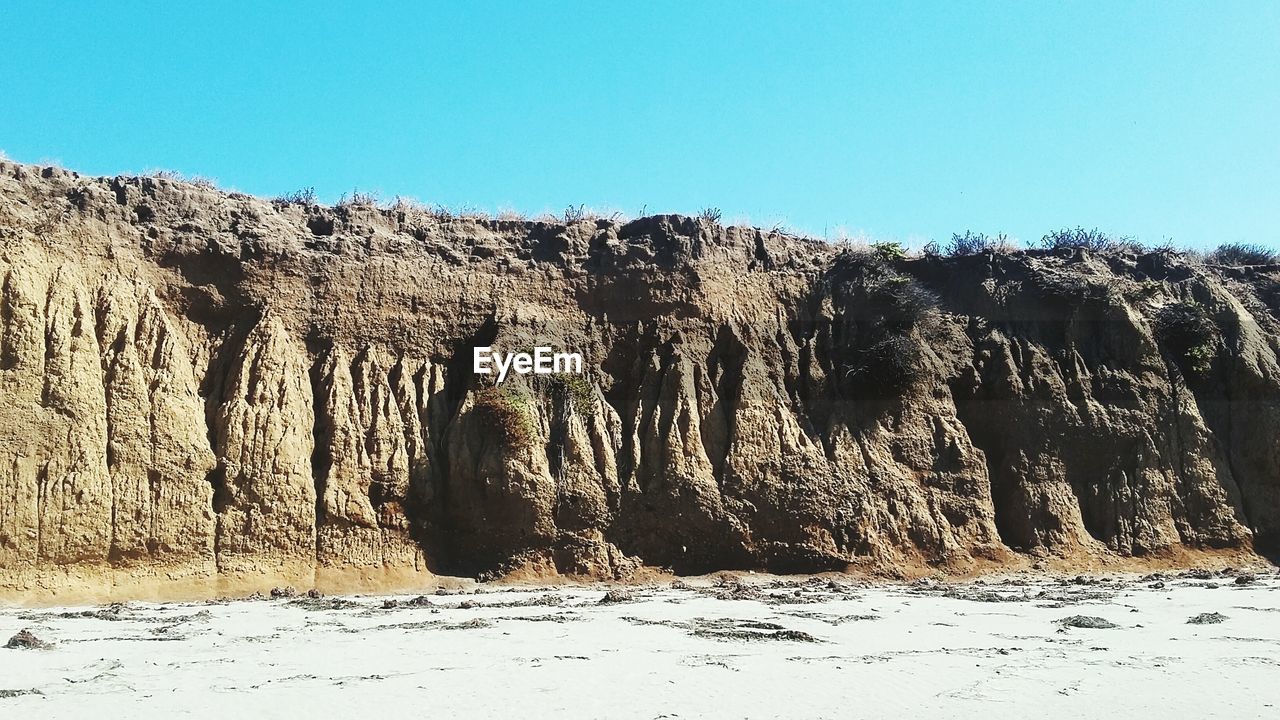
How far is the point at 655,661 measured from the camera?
31.8 feet

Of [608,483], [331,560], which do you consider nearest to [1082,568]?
[608,483]

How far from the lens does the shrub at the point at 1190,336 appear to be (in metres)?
25.2

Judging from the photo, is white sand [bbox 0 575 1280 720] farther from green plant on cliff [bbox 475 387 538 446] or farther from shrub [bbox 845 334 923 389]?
shrub [bbox 845 334 923 389]

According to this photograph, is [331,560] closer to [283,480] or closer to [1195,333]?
[283,480]

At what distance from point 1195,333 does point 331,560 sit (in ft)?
70.5

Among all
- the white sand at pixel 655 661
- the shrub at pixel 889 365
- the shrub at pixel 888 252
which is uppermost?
the shrub at pixel 888 252

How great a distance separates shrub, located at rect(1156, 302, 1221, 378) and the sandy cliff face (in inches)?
2.6

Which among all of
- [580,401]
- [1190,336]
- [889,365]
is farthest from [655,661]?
[1190,336]

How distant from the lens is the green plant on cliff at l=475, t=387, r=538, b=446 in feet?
66.8

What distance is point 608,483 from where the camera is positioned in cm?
2081

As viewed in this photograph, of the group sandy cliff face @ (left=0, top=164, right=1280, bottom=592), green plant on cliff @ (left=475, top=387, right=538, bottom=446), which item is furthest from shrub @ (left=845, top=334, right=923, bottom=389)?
green plant on cliff @ (left=475, top=387, right=538, bottom=446)

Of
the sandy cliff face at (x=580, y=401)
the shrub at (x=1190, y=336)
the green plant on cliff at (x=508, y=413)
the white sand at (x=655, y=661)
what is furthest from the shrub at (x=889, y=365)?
Result: the white sand at (x=655, y=661)

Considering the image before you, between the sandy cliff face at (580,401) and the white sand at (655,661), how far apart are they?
3.41 metres

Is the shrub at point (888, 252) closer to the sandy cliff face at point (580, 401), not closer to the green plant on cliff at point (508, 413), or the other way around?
the sandy cliff face at point (580, 401)
